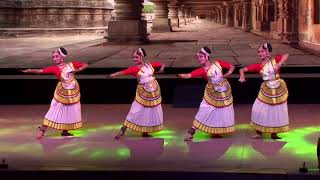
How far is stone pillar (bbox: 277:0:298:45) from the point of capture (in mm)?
17109

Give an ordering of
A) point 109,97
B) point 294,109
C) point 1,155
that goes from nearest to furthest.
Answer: point 1,155
point 294,109
point 109,97

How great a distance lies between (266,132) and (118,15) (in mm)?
12763

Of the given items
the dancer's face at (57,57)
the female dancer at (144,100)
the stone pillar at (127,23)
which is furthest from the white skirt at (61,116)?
the stone pillar at (127,23)

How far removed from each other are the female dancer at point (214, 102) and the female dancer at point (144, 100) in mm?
441

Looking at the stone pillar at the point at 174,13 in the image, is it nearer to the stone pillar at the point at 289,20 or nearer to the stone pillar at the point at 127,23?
the stone pillar at the point at 127,23

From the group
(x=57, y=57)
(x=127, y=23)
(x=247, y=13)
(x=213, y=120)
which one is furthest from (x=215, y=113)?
(x=247, y=13)

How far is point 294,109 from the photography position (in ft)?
31.3

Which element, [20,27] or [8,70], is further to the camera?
[20,27]

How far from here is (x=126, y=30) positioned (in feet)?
62.0

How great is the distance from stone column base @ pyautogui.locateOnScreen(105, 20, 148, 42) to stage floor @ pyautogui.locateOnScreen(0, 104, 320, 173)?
10259mm

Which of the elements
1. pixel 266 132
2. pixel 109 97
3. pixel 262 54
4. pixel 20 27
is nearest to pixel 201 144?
pixel 266 132

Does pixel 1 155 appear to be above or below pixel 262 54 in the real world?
below

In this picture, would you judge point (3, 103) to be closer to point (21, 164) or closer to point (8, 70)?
point (8, 70)

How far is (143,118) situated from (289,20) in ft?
38.5
